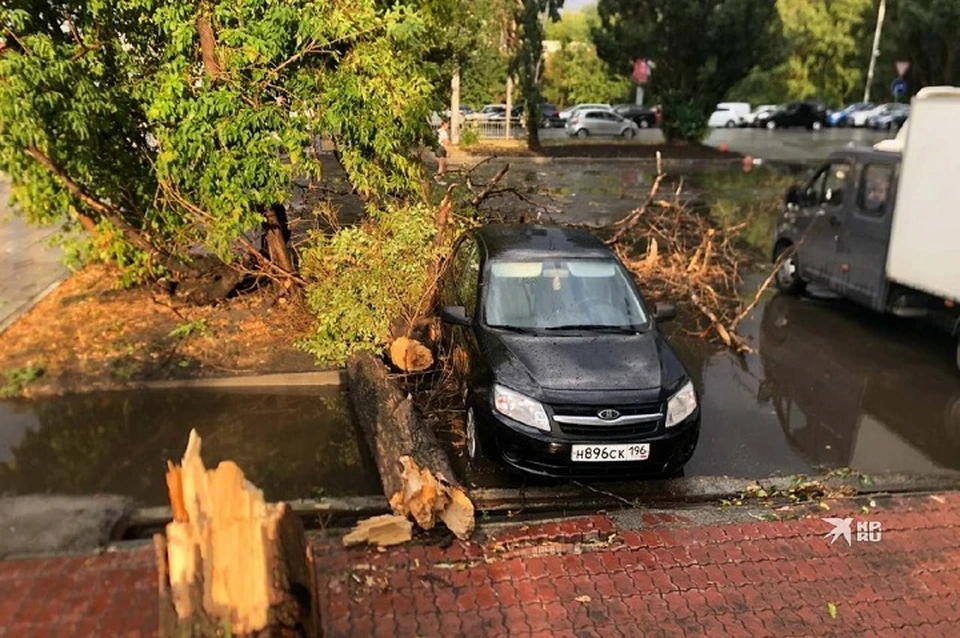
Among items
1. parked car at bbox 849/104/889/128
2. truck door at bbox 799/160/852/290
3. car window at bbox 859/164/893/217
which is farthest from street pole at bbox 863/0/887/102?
car window at bbox 859/164/893/217

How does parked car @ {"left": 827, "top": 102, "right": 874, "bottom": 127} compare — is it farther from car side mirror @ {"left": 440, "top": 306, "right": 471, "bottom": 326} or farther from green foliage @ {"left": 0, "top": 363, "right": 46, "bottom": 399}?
green foliage @ {"left": 0, "top": 363, "right": 46, "bottom": 399}

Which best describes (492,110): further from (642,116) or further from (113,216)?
(113,216)

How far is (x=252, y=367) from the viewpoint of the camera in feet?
25.4

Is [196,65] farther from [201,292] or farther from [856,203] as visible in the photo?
[856,203]

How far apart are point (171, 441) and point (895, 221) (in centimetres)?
806

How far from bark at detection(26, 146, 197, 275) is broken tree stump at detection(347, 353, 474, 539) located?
3.57 meters

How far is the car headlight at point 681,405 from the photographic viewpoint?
557cm

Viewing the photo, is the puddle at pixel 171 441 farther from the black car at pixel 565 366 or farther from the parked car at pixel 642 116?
the parked car at pixel 642 116

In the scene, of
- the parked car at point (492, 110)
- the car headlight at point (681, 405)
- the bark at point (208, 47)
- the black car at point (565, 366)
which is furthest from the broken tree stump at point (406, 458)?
the parked car at point (492, 110)

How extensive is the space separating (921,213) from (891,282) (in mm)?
959

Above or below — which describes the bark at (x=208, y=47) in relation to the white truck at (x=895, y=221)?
above

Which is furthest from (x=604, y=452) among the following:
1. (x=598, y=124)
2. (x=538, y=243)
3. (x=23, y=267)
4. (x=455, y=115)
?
(x=598, y=124)

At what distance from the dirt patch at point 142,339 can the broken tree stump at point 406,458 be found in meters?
1.47

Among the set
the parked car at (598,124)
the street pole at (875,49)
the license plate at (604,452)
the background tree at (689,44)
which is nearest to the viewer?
the license plate at (604,452)
